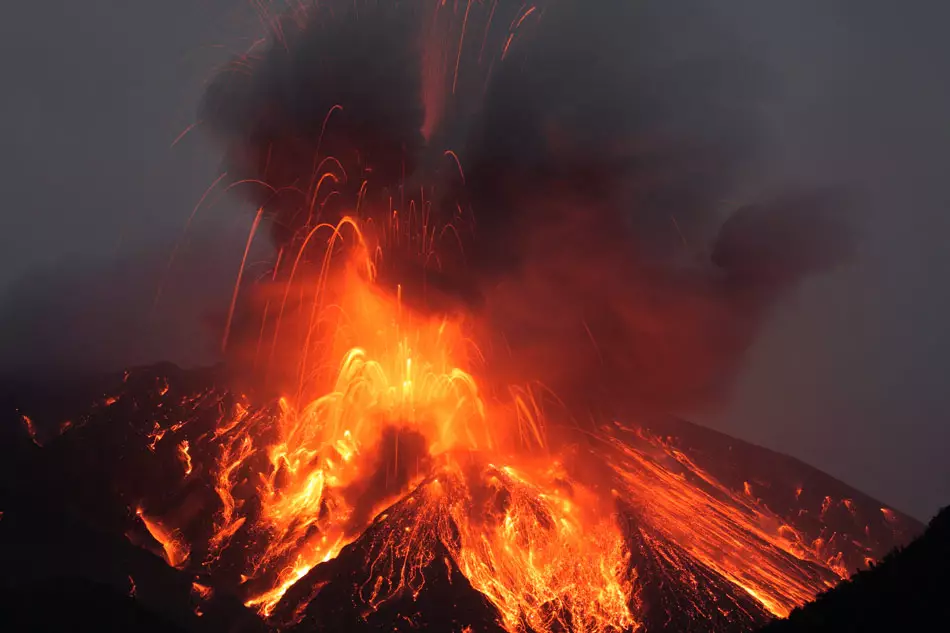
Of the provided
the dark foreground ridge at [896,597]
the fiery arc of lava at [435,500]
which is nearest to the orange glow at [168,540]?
the fiery arc of lava at [435,500]

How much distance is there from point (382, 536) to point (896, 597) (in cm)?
5171

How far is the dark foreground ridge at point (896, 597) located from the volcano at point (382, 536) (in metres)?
36.8

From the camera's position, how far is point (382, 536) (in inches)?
2498

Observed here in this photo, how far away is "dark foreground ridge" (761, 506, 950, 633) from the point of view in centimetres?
1750

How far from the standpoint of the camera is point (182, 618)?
58594 mm

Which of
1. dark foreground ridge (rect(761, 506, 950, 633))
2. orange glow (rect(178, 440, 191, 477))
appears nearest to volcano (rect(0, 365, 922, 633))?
orange glow (rect(178, 440, 191, 477))

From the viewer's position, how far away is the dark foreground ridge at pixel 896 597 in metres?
17.5

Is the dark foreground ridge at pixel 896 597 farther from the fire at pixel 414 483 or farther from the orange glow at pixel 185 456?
the orange glow at pixel 185 456

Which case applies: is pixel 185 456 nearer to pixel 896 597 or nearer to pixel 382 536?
pixel 382 536

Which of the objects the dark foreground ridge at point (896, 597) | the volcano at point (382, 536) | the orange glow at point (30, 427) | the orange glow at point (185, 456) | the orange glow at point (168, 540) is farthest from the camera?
the orange glow at point (30, 427)

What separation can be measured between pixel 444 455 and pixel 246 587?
2505 cm

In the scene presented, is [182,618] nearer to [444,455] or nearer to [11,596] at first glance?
[11,596]

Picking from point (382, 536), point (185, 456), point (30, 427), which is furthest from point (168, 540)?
point (30, 427)

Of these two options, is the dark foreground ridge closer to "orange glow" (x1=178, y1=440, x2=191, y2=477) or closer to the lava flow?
the lava flow
